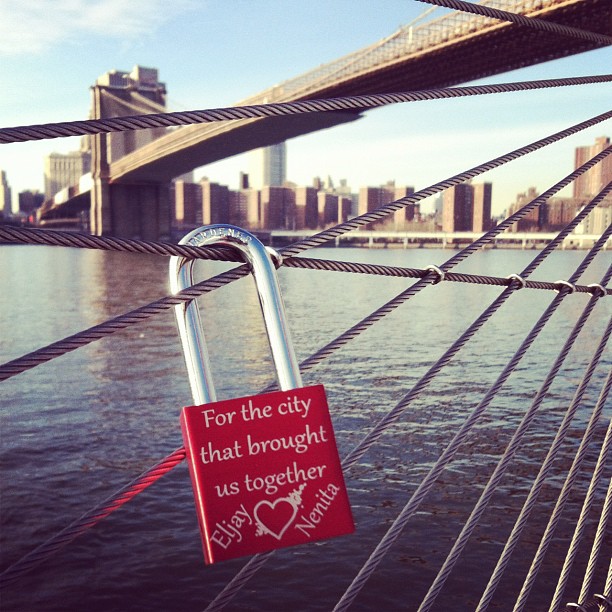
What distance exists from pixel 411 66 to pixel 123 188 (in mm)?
24407

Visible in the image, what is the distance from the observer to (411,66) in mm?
20734

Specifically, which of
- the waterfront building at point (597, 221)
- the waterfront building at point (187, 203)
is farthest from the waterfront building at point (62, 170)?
the waterfront building at point (597, 221)

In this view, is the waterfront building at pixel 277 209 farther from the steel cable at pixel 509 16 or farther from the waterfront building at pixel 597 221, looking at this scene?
the steel cable at pixel 509 16

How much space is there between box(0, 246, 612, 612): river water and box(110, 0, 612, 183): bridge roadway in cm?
730

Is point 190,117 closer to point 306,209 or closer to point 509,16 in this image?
point 509,16

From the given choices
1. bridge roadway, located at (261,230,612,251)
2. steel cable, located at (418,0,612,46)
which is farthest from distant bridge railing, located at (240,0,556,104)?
bridge roadway, located at (261,230,612,251)

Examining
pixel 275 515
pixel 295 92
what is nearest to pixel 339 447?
pixel 275 515

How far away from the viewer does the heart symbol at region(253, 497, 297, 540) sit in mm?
708

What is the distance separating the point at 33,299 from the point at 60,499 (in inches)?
791

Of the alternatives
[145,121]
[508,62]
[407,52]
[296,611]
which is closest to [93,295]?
[407,52]

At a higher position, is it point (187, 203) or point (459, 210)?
point (187, 203)

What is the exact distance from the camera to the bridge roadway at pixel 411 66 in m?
15.5

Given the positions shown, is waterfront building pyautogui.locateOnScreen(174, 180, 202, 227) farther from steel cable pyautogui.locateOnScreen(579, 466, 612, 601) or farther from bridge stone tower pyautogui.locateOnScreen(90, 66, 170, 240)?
steel cable pyautogui.locateOnScreen(579, 466, 612, 601)

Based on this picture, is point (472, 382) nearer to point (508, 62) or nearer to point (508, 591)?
point (508, 591)
